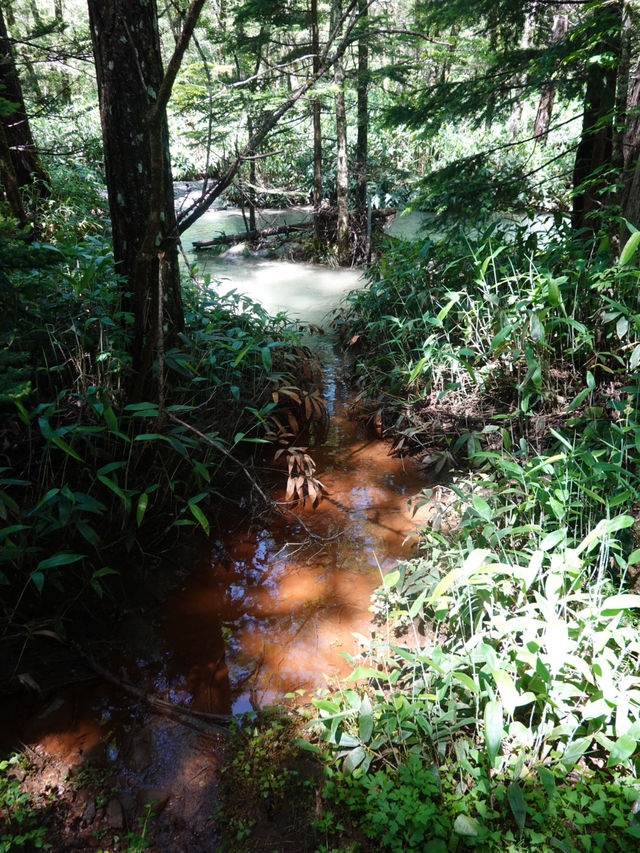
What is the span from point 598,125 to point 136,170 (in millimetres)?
3027

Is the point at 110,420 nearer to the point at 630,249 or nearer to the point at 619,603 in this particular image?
the point at 619,603

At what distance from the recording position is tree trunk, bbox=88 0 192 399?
2.78 meters

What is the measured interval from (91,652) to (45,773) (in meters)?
0.50

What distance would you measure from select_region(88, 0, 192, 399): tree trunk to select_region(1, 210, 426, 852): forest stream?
1154 mm

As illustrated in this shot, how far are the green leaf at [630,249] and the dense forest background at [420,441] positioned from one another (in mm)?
20

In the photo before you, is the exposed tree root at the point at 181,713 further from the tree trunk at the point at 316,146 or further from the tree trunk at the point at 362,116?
the tree trunk at the point at 362,116

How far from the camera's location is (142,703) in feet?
6.85

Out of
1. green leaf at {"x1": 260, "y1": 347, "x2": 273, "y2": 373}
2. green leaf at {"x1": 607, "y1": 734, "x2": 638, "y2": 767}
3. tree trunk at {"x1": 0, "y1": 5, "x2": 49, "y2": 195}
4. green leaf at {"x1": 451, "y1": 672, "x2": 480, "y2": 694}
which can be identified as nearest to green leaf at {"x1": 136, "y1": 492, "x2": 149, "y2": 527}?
green leaf at {"x1": 260, "y1": 347, "x2": 273, "y2": 373}

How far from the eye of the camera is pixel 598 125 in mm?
3395

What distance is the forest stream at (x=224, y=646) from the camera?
178 cm

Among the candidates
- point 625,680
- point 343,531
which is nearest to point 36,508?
point 343,531

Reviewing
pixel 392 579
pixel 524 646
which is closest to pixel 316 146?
pixel 392 579

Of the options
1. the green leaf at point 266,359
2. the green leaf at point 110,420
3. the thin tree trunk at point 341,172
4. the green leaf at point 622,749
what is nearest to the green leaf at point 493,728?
the green leaf at point 622,749

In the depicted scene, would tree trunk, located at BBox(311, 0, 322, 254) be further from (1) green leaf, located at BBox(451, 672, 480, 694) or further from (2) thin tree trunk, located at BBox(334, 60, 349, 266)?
(1) green leaf, located at BBox(451, 672, 480, 694)
